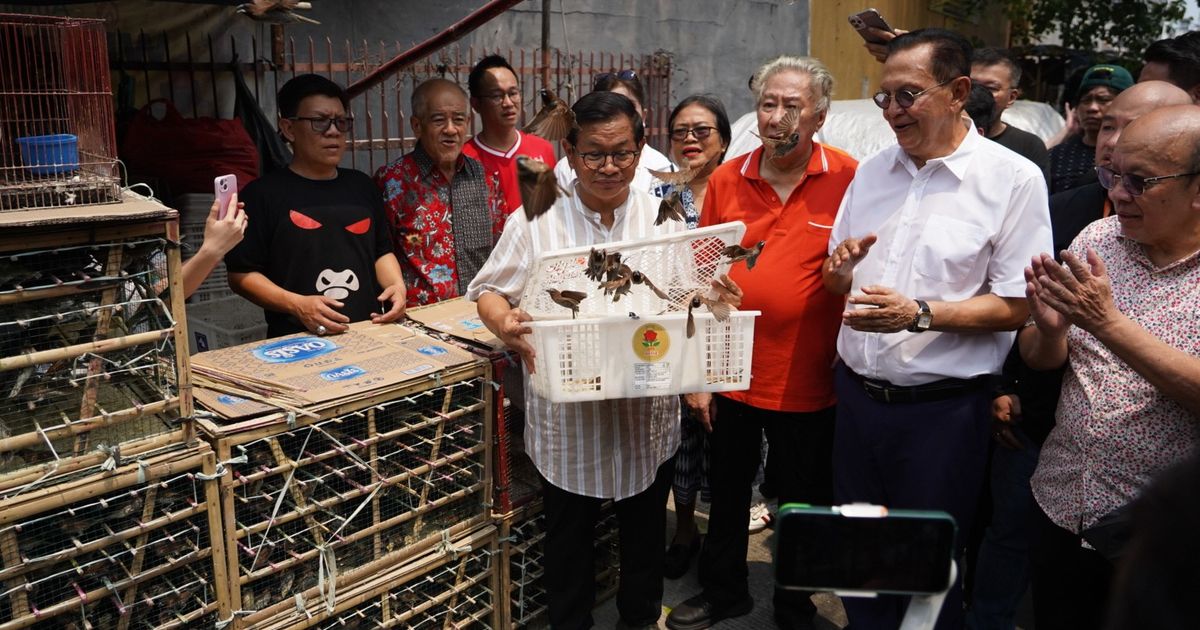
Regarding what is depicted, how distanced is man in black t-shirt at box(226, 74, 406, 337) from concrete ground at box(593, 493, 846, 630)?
5.26ft

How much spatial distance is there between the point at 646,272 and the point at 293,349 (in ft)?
4.26

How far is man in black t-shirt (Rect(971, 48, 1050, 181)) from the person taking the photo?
4340 mm

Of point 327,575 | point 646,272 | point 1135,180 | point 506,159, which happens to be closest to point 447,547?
point 327,575

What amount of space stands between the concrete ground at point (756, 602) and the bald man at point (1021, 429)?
0.60 m

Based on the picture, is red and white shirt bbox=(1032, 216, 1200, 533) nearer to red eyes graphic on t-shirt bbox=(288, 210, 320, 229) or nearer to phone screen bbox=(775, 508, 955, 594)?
phone screen bbox=(775, 508, 955, 594)

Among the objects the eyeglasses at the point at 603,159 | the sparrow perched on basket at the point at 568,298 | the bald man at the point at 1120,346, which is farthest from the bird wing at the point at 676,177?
the bald man at the point at 1120,346

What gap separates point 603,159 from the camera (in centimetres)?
278

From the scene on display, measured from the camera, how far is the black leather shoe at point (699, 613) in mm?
3549

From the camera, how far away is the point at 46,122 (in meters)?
2.75

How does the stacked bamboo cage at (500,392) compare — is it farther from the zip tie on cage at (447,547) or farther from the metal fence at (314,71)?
the metal fence at (314,71)

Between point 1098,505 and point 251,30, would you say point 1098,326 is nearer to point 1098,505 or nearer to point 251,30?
point 1098,505

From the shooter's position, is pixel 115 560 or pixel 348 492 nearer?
pixel 115 560

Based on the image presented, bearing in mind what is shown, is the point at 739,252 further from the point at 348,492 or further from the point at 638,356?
the point at 348,492

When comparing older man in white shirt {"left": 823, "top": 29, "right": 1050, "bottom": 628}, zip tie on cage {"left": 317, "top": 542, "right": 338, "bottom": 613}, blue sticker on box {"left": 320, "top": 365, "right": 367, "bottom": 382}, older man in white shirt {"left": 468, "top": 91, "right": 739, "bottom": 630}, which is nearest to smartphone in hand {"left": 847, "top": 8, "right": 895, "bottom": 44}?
older man in white shirt {"left": 823, "top": 29, "right": 1050, "bottom": 628}
